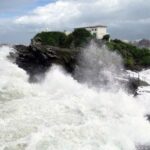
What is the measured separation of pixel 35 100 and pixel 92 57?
51.1ft

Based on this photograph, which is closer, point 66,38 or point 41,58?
point 41,58

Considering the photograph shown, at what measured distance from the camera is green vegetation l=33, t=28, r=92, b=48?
223ft

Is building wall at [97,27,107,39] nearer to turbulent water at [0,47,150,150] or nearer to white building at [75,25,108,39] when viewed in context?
white building at [75,25,108,39]

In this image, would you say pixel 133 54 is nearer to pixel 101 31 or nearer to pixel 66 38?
pixel 66 38

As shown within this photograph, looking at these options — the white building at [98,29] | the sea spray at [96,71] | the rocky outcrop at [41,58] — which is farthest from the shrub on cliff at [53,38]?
the white building at [98,29]

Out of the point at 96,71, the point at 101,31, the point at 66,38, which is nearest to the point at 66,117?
the point at 96,71

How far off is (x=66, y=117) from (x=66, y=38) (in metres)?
48.4

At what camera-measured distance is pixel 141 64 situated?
226 feet

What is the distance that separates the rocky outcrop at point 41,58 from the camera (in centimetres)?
3728

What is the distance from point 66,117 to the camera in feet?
82.1

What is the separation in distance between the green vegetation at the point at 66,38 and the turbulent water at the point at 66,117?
3497 centimetres

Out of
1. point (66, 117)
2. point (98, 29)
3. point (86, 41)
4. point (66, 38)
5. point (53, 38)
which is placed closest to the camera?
point (66, 117)

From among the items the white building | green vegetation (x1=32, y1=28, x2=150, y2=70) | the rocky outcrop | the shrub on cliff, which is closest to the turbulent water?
the rocky outcrop

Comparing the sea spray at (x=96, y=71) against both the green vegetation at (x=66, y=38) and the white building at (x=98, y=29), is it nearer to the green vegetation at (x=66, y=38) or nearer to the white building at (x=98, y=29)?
the green vegetation at (x=66, y=38)
